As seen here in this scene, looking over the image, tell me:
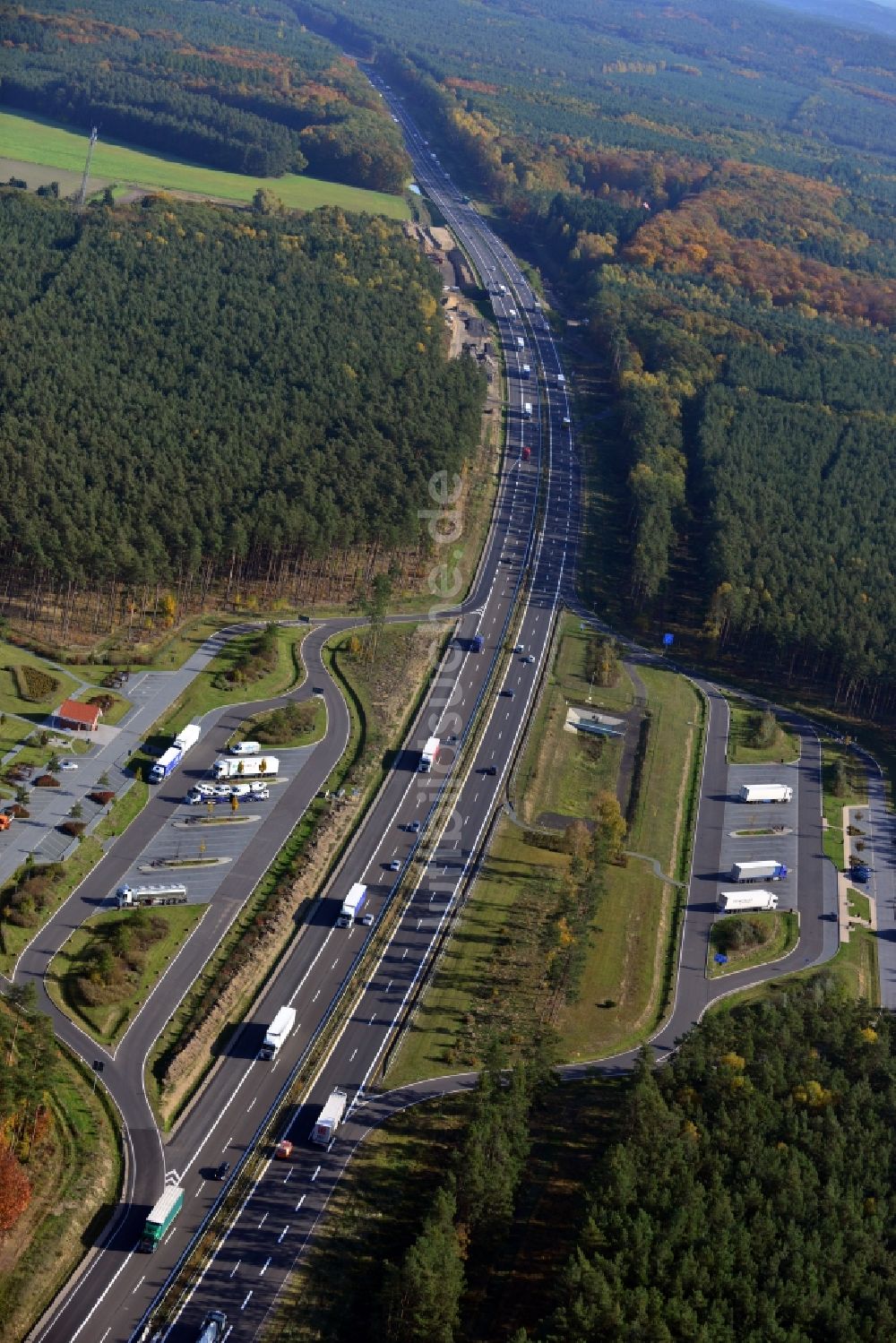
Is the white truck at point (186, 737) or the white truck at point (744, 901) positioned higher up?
the white truck at point (186, 737)

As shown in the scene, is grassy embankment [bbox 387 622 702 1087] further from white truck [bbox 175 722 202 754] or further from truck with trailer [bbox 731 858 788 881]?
white truck [bbox 175 722 202 754]

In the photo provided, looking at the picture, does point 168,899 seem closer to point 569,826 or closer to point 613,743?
point 569,826

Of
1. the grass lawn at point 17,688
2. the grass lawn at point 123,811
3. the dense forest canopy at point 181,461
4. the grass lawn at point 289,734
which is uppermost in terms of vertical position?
the dense forest canopy at point 181,461

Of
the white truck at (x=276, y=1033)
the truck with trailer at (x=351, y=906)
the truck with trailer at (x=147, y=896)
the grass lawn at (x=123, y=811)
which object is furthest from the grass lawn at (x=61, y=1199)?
the truck with trailer at (x=351, y=906)

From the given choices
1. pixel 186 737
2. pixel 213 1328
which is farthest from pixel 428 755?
pixel 213 1328

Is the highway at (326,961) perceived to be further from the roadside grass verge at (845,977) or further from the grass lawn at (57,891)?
the roadside grass verge at (845,977)
